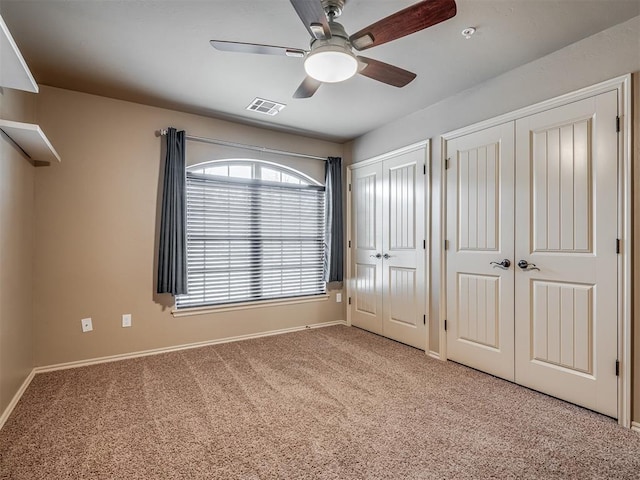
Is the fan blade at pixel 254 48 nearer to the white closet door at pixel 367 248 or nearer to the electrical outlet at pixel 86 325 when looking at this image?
the white closet door at pixel 367 248

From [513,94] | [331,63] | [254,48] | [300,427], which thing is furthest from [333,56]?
[300,427]

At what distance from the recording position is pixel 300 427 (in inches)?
81.9

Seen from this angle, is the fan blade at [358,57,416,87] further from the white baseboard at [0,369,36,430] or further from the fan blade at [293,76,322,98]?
the white baseboard at [0,369,36,430]

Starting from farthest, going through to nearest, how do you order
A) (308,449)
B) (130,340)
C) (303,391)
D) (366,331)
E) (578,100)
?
(366,331) < (130,340) < (303,391) < (578,100) < (308,449)

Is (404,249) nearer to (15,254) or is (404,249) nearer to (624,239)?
(624,239)

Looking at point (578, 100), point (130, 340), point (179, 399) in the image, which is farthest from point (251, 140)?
point (578, 100)

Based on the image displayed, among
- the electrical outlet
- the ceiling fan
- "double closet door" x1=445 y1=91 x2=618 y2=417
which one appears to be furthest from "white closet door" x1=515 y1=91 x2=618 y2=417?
the electrical outlet

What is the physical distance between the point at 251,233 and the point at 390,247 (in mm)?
1648

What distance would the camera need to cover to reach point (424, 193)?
3.47m

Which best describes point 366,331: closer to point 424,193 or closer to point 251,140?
point 424,193

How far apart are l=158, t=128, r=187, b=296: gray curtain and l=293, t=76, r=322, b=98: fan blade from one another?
161cm

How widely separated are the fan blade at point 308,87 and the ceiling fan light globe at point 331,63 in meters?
0.27

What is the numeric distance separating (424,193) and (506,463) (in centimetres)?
238

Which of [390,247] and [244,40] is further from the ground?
[244,40]
